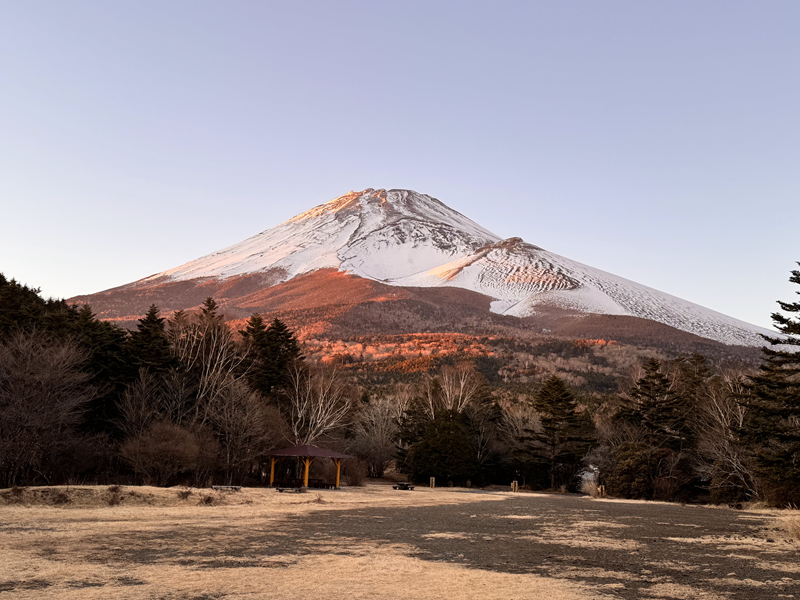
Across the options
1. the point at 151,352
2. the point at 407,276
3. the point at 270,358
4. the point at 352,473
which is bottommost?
the point at 352,473

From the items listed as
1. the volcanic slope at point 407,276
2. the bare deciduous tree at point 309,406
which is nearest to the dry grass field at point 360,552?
the bare deciduous tree at point 309,406

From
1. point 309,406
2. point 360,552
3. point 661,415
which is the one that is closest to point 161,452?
point 309,406

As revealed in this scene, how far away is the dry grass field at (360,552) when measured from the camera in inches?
345

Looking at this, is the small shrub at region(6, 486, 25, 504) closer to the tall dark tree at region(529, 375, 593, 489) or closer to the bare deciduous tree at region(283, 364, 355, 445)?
the bare deciduous tree at region(283, 364, 355, 445)

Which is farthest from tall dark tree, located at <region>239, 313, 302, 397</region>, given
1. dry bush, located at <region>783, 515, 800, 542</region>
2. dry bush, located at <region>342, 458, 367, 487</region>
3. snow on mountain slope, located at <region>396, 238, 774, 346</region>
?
snow on mountain slope, located at <region>396, 238, 774, 346</region>

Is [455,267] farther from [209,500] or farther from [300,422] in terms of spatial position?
[209,500]

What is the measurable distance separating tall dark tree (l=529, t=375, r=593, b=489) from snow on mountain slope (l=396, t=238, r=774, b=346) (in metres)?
90.6

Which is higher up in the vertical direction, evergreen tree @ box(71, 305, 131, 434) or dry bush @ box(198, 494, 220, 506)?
evergreen tree @ box(71, 305, 131, 434)

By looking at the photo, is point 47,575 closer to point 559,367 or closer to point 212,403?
point 212,403

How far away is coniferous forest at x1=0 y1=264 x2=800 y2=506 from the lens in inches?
924

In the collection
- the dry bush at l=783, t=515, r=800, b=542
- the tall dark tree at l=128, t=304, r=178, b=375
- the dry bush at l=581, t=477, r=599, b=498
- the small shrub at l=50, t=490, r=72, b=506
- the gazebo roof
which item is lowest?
the dry bush at l=581, t=477, r=599, b=498

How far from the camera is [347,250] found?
170500 mm

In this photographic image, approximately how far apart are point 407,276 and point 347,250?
63.9 feet

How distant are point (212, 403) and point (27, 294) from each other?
1248 cm
